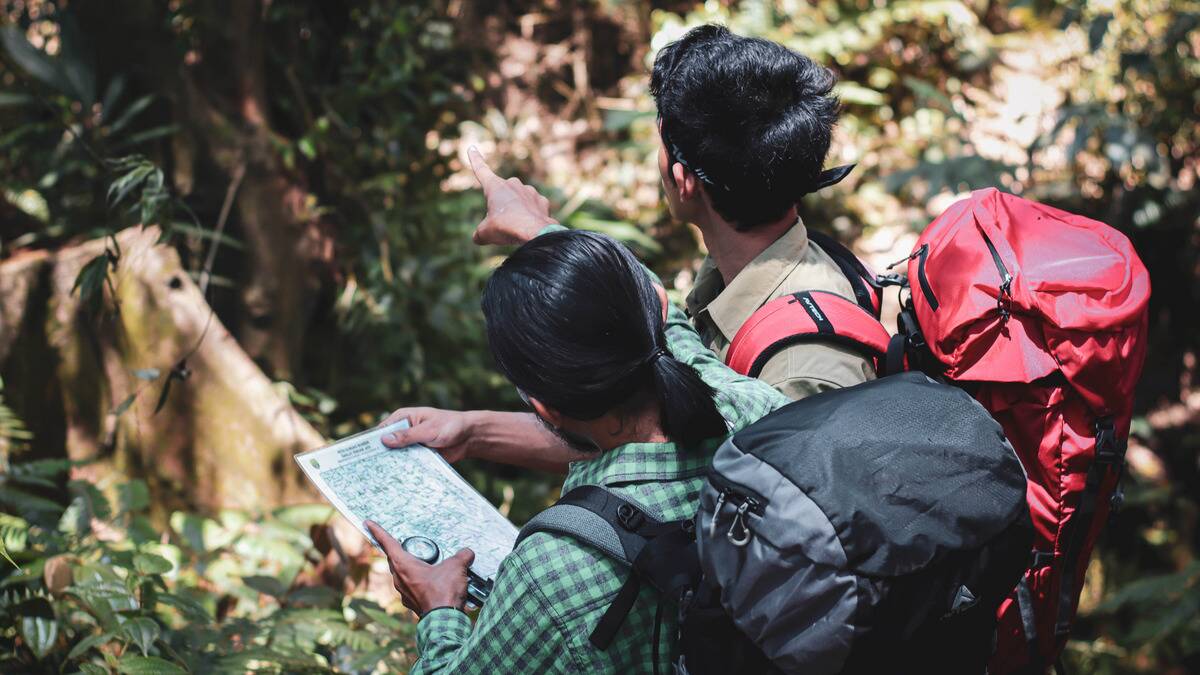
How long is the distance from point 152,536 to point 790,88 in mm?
2385

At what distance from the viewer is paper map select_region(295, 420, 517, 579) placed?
5.78 ft

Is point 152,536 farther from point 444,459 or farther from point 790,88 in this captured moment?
point 790,88

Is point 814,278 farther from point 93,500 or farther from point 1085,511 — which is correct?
point 93,500

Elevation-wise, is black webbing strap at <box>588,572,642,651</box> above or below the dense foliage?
above

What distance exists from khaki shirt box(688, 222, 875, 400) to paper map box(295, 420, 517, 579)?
0.57 meters

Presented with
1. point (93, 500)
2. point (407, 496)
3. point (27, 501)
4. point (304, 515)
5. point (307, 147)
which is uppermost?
point (407, 496)

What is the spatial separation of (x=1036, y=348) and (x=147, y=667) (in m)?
1.92

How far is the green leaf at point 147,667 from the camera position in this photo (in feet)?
7.25

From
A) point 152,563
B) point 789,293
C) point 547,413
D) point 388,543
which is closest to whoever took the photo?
point 547,413

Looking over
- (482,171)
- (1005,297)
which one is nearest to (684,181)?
(482,171)

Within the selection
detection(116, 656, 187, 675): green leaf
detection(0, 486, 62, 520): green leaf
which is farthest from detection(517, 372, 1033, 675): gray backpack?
detection(0, 486, 62, 520): green leaf

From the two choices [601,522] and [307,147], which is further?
[307,147]

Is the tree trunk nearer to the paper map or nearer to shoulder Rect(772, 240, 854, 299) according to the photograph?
the paper map

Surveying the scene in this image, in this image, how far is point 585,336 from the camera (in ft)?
4.74
